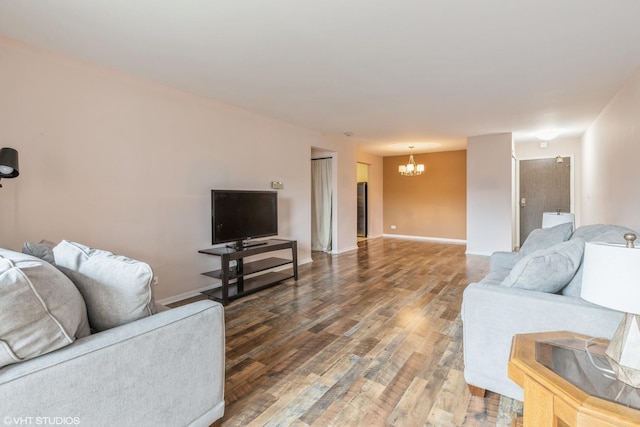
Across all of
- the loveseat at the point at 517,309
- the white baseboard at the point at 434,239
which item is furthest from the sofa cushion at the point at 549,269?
the white baseboard at the point at 434,239

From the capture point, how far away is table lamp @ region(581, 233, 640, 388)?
97 cm

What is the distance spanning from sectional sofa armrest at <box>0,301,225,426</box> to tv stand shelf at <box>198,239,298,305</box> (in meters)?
1.94

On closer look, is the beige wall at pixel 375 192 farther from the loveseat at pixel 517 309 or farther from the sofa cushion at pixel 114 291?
the sofa cushion at pixel 114 291

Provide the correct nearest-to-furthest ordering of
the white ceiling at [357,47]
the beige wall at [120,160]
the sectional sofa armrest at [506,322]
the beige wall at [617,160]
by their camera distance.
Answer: the sectional sofa armrest at [506,322], the white ceiling at [357,47], the beige wall at [120,160], the beige wall at [617,160]

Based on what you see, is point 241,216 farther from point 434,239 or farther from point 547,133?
point 434,239

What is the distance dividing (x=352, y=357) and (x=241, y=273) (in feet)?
6.26

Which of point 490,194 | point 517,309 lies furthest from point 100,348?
point 490,194

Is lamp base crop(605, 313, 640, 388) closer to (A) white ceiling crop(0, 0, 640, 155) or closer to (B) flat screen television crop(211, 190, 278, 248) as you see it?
(A) white ceiling crop(0, 0, 640, 155)

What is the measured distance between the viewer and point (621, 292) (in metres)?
0.99

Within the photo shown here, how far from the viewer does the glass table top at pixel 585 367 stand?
97 cm

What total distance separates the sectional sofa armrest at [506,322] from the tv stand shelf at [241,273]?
2479 millimetres

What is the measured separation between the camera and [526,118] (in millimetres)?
4809

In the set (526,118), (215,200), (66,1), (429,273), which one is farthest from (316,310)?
(526,118)

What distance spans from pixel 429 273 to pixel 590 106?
319cm
